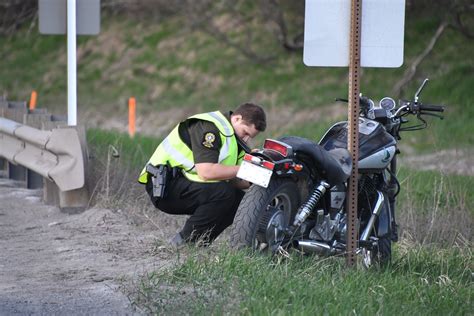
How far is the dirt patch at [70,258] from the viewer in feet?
20.1

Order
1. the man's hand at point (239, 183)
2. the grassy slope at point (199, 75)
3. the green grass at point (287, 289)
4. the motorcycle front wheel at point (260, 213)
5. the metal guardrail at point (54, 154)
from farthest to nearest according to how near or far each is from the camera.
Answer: the grassy slope at point (199, 75) < the metal guardrail at point (54, 154) < the man's hand at point (239, 183) < the motorcycle front wheel at point (260, 213) < the green grass at point (287, 289)

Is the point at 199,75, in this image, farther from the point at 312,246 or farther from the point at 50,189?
the point at 312,246

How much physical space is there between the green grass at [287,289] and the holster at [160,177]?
759 millimetres

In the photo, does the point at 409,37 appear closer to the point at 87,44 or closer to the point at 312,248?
the point at 87,44

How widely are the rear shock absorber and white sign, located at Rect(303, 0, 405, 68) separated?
786 millimetres

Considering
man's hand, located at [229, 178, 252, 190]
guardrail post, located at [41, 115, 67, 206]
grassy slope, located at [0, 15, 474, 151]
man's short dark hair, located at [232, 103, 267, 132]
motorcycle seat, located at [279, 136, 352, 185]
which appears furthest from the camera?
grassy slope, located at [0, 15, 474, 151]

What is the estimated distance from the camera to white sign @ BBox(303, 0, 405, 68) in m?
7.30

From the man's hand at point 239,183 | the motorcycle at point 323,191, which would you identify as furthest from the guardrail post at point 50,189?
the motorcycle at point 323,191

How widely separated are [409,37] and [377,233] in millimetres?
17131

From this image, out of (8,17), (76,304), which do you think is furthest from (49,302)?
(8,17)

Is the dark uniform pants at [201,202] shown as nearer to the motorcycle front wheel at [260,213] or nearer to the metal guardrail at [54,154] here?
the motorcycle front wheel at [260,213]

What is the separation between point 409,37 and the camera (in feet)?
80.2

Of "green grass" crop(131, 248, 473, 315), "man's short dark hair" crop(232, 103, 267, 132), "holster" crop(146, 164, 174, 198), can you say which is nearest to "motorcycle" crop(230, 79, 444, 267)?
"green grass" crop(131, 248, 473, 315)

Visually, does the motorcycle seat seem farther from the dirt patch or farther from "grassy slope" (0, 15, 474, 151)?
"grassy slope" (0, 15, 474, 151)
